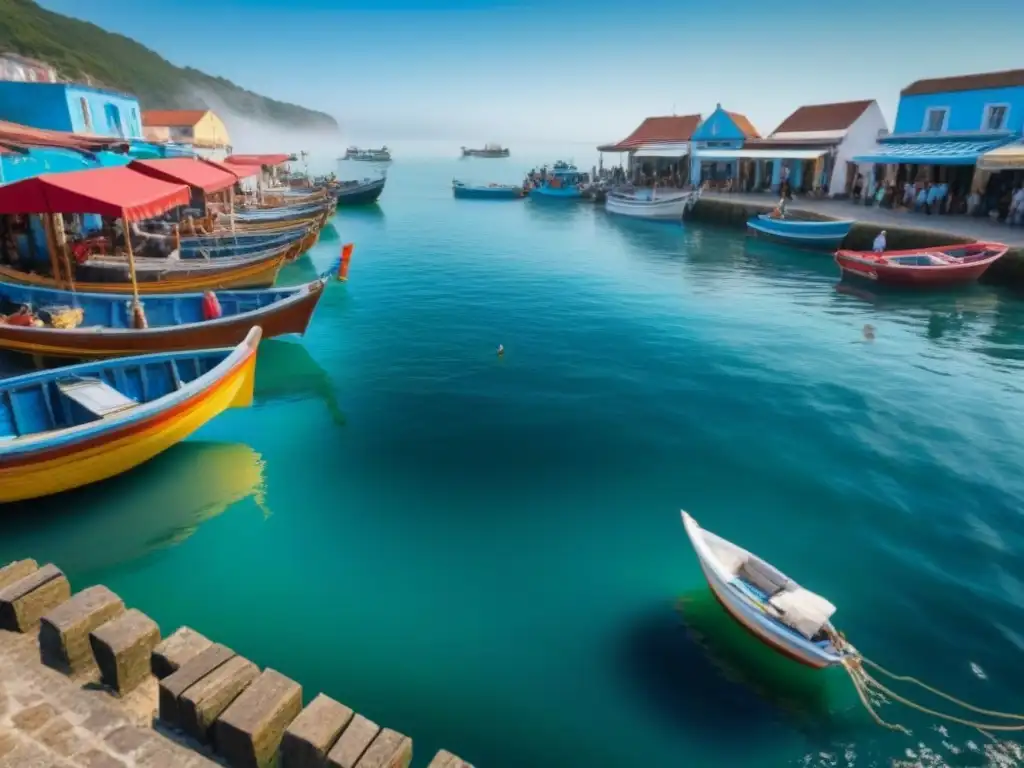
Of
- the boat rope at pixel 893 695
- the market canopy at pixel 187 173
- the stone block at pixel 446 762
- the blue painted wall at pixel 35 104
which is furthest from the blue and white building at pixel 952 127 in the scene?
the blue painted wall at pixel 35 104

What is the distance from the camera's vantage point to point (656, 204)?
141 ft

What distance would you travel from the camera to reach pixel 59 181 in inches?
493

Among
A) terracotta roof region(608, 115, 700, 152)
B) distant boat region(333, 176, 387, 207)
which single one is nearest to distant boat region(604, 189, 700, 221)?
terracotta roof region(608, 115, 700, 152)

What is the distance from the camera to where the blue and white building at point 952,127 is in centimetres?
3061

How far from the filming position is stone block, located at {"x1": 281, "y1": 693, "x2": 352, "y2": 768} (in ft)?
13.2

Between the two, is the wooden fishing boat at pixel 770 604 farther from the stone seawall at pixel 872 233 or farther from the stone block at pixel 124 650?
the stone seawall at pixel 872 233

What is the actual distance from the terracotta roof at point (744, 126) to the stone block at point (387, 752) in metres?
50.1

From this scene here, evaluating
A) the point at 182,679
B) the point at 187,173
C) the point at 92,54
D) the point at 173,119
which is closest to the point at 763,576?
the point at 182,679

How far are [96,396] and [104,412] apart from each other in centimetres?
68

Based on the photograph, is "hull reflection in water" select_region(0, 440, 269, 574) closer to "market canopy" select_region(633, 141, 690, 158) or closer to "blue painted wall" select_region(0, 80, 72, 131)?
"blue painted wall" select_region(0, 80, 72, 131)

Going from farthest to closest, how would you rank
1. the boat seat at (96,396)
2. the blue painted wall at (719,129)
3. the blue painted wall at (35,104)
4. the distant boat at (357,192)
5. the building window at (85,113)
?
the distant boat at (357,192), the blue painted wall at (719,129), the building window at (85,113), the blue painted wall at (35,104), the boat seat at (96,396)

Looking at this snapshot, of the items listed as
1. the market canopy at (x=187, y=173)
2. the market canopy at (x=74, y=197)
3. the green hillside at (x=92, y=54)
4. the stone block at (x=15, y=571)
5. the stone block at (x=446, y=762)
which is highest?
the green hillside at (x=92, y=54)

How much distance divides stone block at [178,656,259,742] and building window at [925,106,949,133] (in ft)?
138

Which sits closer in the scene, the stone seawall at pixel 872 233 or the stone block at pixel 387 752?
the stone block at pixel 387 752
